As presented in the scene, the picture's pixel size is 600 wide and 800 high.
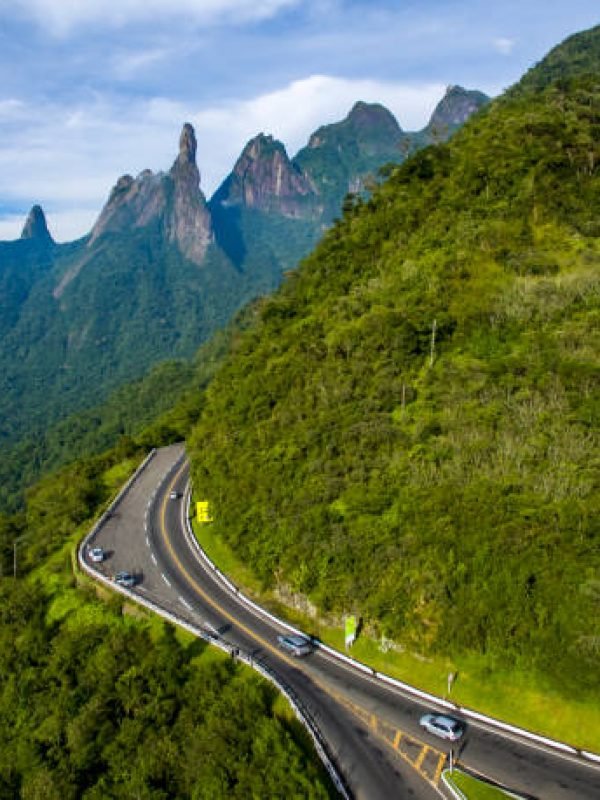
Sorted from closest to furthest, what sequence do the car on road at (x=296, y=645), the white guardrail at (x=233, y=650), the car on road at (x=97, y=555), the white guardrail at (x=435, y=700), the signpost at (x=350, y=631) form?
the white guardrail at (x=233, y=650)
the white guardrail at (x=435, y=700)
the signpost at (x=350, y=631)
the car on road at (x=296, y=645)
the car on road at (x=97, y=555)

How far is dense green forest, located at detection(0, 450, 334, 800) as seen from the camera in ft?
93.9

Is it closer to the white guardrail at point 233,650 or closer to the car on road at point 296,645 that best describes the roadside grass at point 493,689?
the car on road at point 296,645

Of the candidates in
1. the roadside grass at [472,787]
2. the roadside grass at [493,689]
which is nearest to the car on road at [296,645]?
the roadside grass at [493,689]

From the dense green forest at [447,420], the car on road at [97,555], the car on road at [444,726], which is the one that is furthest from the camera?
the car on road at [97,555]

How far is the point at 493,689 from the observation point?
32.8 meters

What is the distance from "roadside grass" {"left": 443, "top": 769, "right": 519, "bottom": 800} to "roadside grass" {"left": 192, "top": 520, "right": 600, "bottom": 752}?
453 cm

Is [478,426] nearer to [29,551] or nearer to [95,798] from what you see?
[95,798]

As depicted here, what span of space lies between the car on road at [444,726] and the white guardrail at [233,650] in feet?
15.6

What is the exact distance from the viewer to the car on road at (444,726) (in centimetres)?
3019

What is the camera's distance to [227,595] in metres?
46.5

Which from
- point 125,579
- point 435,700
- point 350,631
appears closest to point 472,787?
point 435,700

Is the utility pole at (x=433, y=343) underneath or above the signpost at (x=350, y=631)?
above

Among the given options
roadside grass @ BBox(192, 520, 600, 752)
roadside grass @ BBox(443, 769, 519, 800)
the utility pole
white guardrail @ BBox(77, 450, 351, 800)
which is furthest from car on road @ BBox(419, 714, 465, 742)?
the utility pole

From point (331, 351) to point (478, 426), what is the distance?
16219 millimetres
